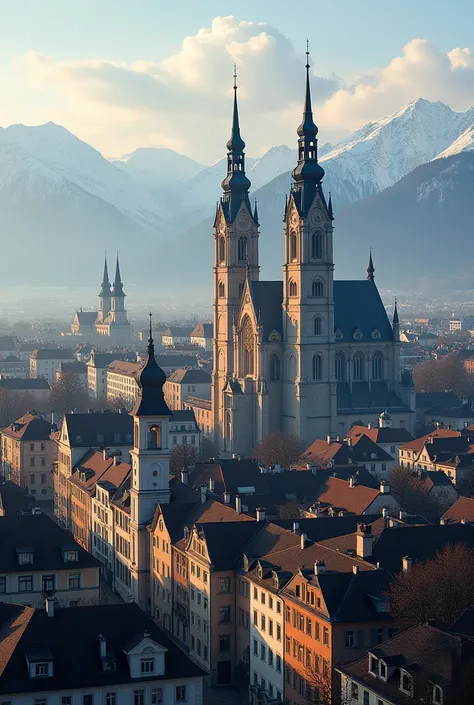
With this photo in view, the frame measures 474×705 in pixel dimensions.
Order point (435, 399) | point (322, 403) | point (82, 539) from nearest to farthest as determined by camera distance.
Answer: point (82, 539)
point (322, 403)
point (435, 399)

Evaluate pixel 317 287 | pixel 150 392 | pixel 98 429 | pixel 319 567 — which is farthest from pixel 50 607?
pixel 317 287

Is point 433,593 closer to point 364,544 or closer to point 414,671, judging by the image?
point 364,544

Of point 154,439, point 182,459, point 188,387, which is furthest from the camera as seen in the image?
point 188,387

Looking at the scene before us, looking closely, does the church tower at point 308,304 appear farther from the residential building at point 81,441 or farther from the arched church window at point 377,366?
the residential building at point 81,441

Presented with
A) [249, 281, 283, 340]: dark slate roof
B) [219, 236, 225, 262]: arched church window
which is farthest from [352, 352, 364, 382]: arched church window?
[219, 236, 225, 262]: arched church window

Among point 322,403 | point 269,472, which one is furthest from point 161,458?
point 322,403

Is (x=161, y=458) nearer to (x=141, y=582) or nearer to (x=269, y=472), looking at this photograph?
(x=141, y=582)
